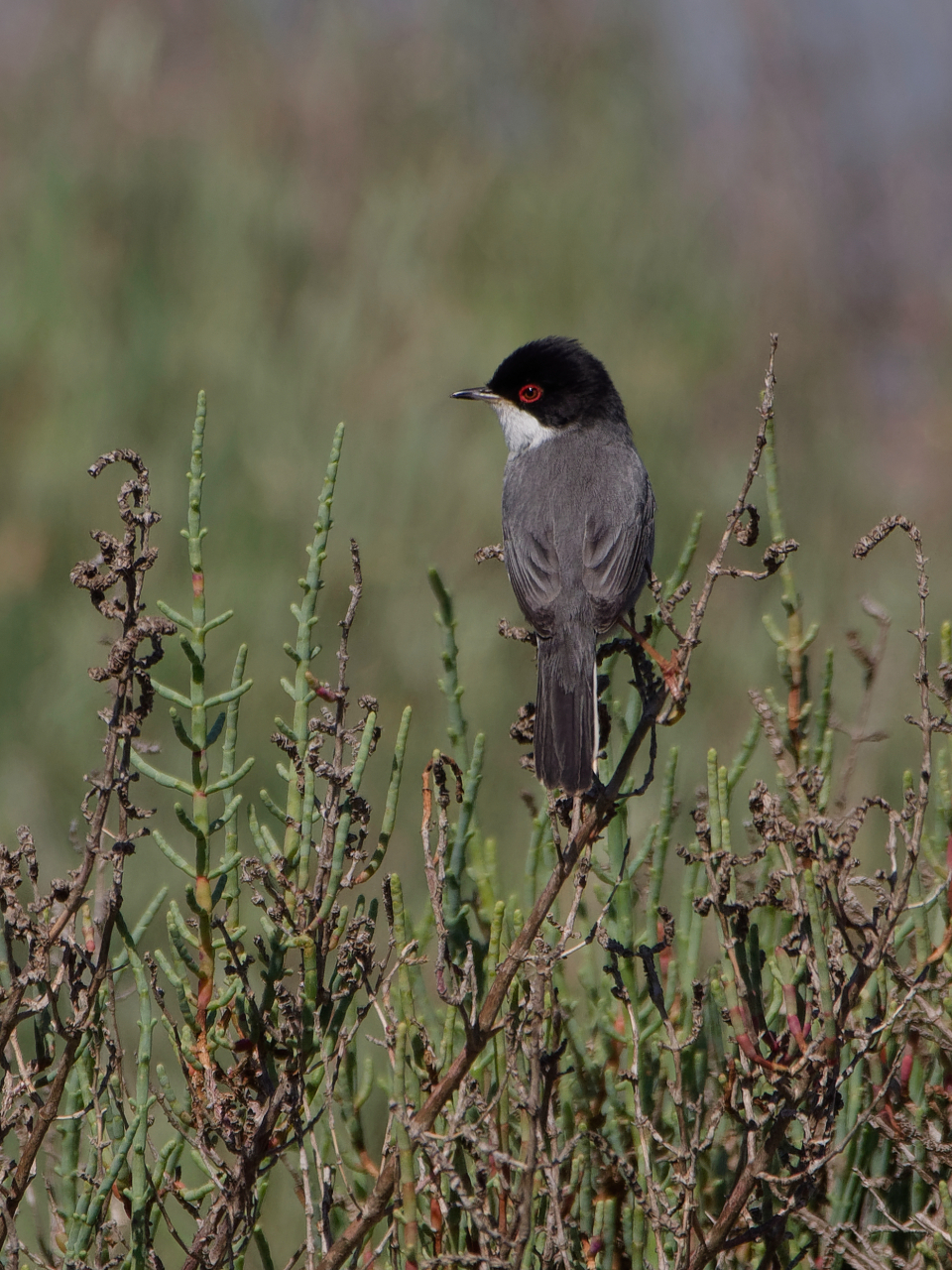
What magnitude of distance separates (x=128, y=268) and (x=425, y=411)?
8.65ft

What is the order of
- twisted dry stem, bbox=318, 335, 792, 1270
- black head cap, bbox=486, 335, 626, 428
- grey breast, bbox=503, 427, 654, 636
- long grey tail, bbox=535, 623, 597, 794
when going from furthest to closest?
black head cap, bbox=486, 335, 626, 428
grey breast, bbox=503, 427, 654, 636
long grey tail, bbox=535, 623, 597, 794
twisted dry stem, bbox=318, 335, 792, 1270

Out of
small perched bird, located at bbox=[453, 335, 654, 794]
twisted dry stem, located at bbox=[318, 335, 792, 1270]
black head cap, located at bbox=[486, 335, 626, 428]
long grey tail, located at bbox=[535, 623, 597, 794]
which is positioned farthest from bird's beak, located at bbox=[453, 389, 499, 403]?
twisted dry stem, located at bbox=[318, 335, 792, 1270]

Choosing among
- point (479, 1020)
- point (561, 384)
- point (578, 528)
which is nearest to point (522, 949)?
point (479, 1020)

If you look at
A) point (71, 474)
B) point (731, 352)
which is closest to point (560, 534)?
point (71, 474)

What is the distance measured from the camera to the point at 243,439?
9195 millimetres

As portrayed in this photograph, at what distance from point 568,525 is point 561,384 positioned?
3.14ft

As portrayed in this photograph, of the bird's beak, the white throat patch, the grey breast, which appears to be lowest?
the grey breast

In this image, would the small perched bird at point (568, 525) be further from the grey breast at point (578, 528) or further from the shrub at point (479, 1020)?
the shrub at point (479, 1020)

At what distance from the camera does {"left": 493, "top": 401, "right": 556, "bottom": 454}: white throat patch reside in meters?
5.07

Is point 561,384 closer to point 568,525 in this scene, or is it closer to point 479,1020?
point 568,525

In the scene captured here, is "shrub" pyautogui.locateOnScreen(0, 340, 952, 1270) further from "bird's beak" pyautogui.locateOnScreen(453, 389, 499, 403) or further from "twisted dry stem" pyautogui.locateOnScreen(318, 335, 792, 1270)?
"bird's beak" pyautogui.locateOnScreen(453, 389, 499, 403)

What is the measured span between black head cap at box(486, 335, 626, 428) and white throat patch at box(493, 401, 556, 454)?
27 mm

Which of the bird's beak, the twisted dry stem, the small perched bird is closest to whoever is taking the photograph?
the twisted dry stem

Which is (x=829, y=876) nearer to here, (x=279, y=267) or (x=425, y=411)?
(x=425, y=411)
